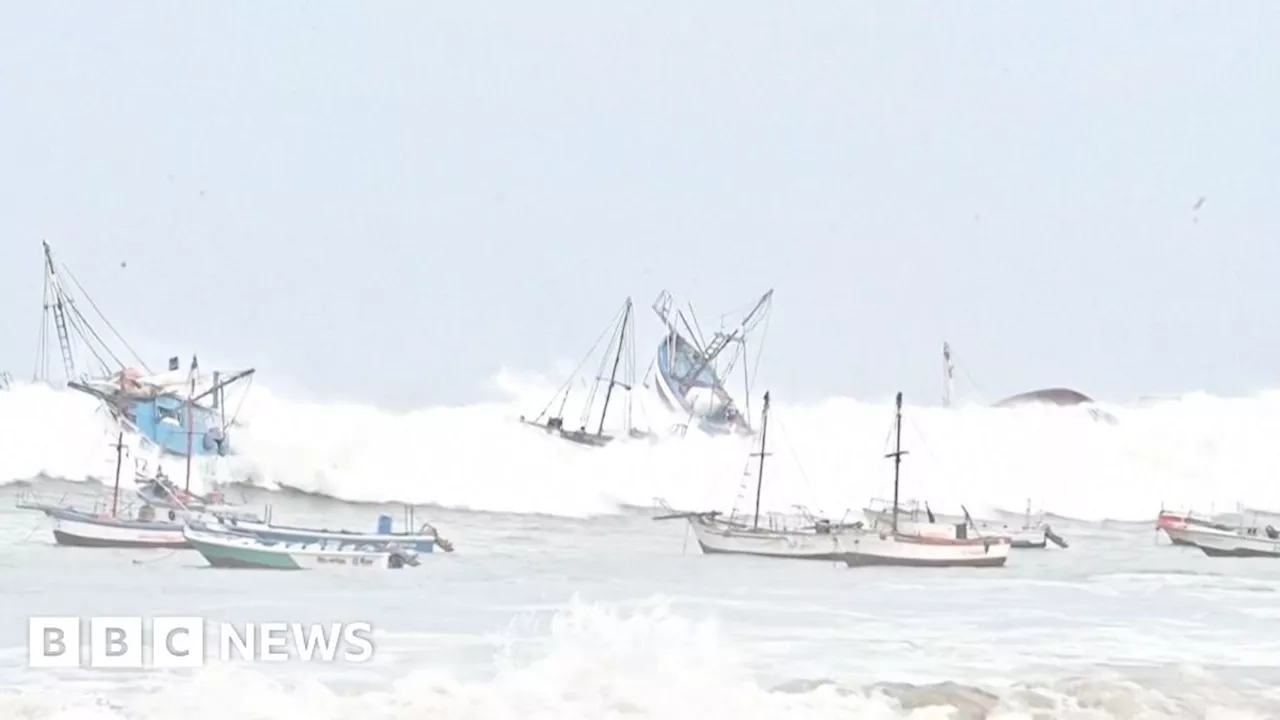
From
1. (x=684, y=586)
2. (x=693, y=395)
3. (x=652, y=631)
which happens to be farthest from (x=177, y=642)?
(x=693, y=395)

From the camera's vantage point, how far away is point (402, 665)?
5.64 meters

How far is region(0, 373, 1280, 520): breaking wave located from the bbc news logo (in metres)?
0.71

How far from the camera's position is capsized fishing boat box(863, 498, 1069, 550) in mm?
6695

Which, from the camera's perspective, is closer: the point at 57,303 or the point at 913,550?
the point at 57,303

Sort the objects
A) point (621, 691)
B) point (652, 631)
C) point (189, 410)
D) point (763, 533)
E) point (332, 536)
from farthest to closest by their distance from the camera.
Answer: point (763, 533), point (332, 536), point (189, 410), point (652, 631), point (621, 691)

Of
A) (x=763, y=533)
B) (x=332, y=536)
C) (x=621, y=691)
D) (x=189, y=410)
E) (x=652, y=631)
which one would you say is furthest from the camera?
(x=763, y=533)

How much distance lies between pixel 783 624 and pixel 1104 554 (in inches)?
64.0

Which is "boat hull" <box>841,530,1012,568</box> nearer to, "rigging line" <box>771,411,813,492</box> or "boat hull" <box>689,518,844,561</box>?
"boat hull" <box>689,518,844,561</box>

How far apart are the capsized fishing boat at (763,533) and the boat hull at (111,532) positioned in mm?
1889

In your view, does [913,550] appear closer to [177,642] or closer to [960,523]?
[960,523]

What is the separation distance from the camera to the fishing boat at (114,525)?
20.2 ft

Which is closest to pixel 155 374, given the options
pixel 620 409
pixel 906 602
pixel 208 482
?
pixel 208 482

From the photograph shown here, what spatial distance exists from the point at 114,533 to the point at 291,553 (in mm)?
654

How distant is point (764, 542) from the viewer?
6.77 m
